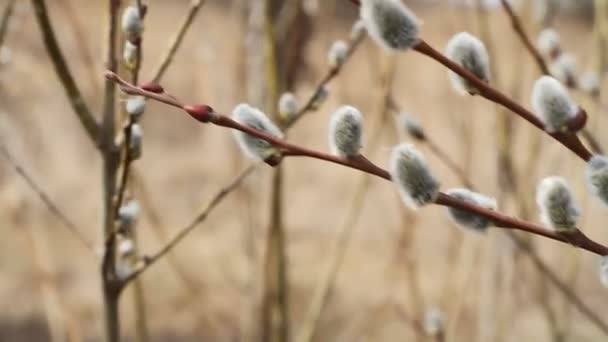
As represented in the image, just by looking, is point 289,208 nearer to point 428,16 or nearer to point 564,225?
point 428,16

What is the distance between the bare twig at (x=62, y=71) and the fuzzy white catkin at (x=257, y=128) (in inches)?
9.7

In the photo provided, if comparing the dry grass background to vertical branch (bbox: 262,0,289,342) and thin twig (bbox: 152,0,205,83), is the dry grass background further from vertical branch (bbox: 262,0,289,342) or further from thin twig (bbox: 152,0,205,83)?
thin twig (bbox: 152,0,205,83)

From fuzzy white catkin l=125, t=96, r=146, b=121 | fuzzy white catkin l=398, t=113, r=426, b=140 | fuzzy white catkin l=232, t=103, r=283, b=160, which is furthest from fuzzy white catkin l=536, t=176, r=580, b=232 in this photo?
fuzzy white catkin l=398, t=113, r=426, b=140

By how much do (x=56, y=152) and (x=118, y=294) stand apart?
7.49 ft

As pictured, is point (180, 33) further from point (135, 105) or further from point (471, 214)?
point (471, 214)

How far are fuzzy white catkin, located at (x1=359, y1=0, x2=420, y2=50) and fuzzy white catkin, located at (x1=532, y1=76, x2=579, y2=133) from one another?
0.17 ft

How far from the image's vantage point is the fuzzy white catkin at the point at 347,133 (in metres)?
0.37

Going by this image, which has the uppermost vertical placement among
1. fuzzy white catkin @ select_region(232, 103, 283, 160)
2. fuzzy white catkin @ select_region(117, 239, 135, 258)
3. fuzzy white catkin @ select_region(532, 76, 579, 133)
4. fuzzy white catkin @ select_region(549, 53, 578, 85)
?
fuzzy white catkin @ select_region(549, 53, 578, 85)

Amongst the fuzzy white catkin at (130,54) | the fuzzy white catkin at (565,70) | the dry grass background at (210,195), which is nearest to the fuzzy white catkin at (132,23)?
the fuzzy white catkin at (130,54)

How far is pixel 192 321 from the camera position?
8.62 feet

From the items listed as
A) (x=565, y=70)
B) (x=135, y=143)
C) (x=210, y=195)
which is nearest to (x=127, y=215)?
(x=135, y=143)

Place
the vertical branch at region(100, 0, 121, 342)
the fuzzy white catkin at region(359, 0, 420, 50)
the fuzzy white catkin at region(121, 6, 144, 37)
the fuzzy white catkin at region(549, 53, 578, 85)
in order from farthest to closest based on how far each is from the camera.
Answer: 1. the fuzzy white catkin at region(549, 53, 578, 85)
2. the vertical branch at region(100, 0, 121, 342)
3. the fuzzy white catkin at region(121, 6, 144, 37)
4. the fuzzy white catkin at region(359, 0, 420, 50)

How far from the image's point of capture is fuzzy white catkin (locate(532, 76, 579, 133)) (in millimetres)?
344

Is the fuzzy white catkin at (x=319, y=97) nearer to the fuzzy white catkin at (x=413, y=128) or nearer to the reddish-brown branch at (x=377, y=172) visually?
the fuzzy white catkin at (x=413, y=128)
